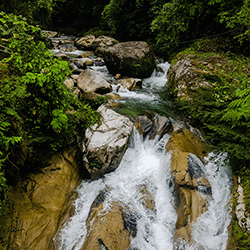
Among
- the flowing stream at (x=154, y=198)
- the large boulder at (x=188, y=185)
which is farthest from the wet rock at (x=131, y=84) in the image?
the large boulder at (x=188, y=185)

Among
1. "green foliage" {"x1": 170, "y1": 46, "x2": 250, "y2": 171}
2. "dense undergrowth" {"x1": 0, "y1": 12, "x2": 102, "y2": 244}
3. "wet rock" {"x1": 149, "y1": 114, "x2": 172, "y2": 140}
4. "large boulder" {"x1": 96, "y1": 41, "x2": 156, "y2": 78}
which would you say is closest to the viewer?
"dense undergrowth" {"x1": 0, "y1": 12, "x2": 102, "y2": 244}

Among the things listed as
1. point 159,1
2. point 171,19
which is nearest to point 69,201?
point 171,19

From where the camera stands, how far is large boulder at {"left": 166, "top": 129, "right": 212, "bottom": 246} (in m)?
3.38

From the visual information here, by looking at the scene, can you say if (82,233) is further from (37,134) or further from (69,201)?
(37,134)

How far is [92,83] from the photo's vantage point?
23.5 ft

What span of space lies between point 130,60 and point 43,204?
8.14 meters

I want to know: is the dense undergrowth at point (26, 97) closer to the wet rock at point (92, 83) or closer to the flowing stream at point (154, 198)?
the flowing stream at point (154, 198)

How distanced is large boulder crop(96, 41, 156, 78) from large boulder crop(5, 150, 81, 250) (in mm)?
6595

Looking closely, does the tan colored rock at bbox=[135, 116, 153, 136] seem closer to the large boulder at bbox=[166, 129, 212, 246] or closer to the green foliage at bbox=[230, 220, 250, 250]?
the large boulder at bbox=[166, 129, 212, 246]

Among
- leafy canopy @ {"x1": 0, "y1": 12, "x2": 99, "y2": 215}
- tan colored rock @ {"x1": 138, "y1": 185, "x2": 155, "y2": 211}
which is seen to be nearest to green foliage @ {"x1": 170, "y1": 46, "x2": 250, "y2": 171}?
tan colored rock @ {"x1": 138, "y1": 185, "x2": 155, "y2": 211}

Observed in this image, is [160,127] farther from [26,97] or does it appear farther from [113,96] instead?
[26,97]

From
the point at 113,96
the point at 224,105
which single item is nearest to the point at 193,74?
the point at 224,105

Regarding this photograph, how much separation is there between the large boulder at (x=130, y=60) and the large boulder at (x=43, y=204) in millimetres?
6595

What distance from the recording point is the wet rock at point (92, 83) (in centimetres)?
705
